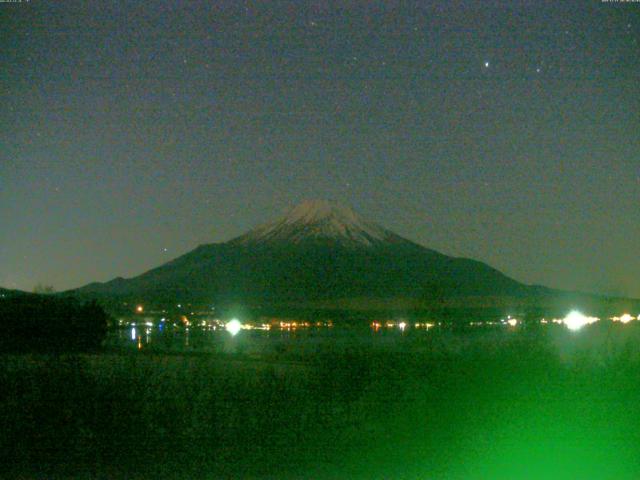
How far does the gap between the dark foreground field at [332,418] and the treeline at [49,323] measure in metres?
12.7

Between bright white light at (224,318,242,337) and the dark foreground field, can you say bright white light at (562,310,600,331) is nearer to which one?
the dark foreground field

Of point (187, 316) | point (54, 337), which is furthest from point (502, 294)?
point (54, 337)

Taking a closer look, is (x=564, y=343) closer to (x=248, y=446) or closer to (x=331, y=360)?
(x=331, y=360)

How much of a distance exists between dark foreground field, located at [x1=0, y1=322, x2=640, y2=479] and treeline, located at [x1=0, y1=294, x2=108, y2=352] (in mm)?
12715

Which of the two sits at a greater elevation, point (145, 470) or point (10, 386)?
point (10, 386)

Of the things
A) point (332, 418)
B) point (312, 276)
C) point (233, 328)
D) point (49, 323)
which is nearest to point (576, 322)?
point (49, 323)

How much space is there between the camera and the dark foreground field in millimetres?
10320

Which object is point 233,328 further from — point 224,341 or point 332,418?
point 332,418

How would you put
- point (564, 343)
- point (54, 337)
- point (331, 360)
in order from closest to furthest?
1. point (331, 360)
2. point (564, 343)
3. point (54, 337)

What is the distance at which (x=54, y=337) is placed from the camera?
99.9ft

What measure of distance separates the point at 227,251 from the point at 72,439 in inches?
5484

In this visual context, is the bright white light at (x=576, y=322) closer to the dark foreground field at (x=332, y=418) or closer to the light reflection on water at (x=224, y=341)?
the light reflection on water at (x=224, y=341)

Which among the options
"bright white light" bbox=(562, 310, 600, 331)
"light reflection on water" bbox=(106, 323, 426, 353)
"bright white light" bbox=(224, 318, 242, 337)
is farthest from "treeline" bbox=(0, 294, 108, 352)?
"bright white light" bbox=(562, 310, 600, 331)

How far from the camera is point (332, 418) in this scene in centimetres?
1230
